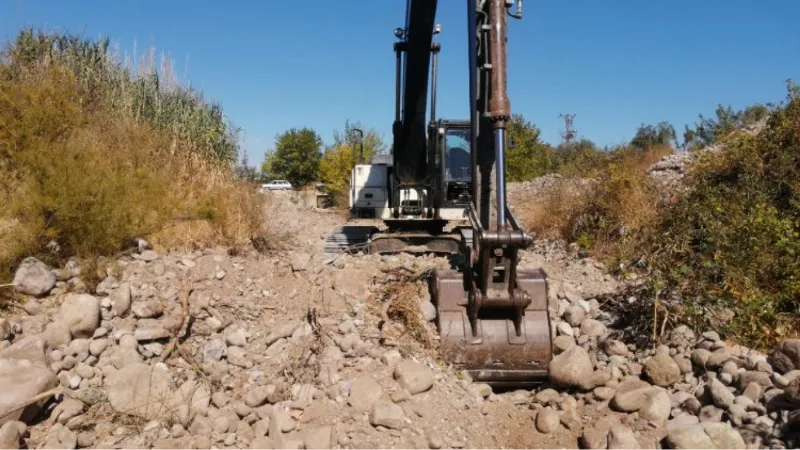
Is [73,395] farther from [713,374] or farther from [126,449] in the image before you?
[713,374]

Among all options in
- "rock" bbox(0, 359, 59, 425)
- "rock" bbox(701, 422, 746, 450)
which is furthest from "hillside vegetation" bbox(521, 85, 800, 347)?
"rock" bbox(0, 359, 59, 425)

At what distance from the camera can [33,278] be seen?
15.5 ft

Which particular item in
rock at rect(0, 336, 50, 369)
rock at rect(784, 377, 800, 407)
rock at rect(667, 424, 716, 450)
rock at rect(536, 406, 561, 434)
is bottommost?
rock at rect(536, 406, 561, 434)

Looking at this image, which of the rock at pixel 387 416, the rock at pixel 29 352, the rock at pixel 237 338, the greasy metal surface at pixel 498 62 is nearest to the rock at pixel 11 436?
the rock at pixel 29 352

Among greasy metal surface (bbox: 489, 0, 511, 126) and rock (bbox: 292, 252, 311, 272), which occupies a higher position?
greasy metal surface (bbox: 489, 0, 511, 126)

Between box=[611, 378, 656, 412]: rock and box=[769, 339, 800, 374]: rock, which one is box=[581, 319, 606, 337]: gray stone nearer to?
box=[611, 378, 656, 412]: rock

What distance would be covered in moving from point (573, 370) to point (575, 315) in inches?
40.3

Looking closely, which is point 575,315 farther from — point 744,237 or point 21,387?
point 21,387

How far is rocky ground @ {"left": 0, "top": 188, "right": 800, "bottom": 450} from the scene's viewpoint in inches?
141

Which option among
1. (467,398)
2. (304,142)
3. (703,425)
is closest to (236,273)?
(467,398)

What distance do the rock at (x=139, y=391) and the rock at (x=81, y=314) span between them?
0.57m

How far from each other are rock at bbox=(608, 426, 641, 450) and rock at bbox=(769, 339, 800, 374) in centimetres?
122

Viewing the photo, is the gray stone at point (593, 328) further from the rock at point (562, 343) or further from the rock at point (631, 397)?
the rock at point (631, 397)

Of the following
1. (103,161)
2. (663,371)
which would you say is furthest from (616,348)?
(103,161)
